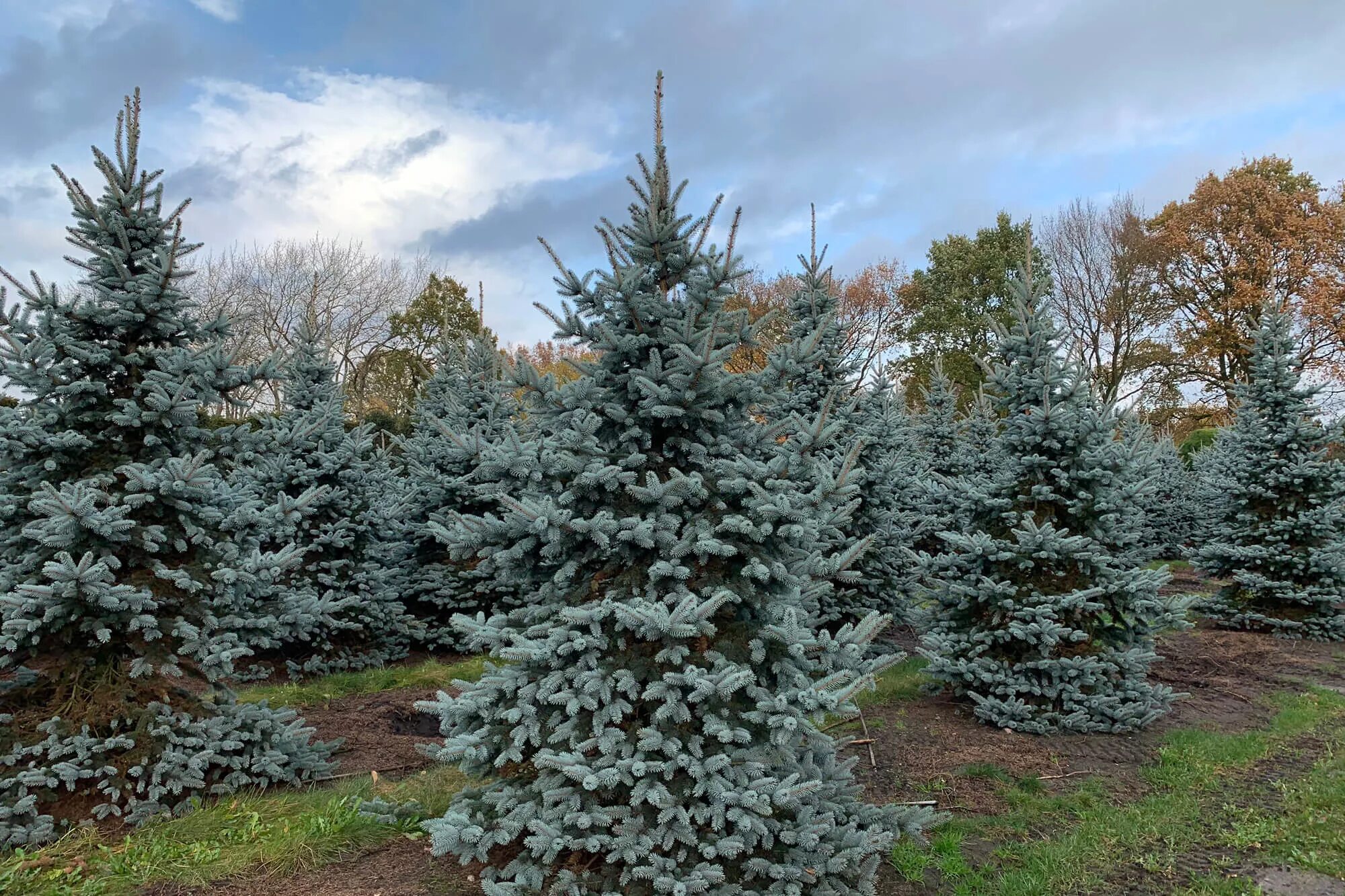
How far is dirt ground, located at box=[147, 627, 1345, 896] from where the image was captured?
3.43 m

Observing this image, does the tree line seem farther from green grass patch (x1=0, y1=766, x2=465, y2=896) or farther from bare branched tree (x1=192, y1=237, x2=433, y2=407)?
green grass patch (x1=0, y1=766, x2=465, y2=896)

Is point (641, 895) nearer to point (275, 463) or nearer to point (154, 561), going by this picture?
point (154, 561)

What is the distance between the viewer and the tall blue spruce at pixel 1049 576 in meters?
5.78

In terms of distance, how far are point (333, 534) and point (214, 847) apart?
4.22 metres

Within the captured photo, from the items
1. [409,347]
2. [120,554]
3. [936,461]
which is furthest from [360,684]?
[409,347]

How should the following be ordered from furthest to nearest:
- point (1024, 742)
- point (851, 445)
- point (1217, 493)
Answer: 1. point (1217, 493)
2. point (851, 445)
3. point (1024, 742)

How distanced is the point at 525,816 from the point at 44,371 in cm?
367

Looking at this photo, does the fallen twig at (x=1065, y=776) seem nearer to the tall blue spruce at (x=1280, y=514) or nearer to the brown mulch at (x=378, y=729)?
the brown mulch at (x=378, y=729)

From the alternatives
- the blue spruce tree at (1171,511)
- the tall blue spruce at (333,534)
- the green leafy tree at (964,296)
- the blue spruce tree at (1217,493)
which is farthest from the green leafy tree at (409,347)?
the blue spruce tree at (1217,493)

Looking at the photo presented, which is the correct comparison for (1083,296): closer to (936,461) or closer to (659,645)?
(936,461)

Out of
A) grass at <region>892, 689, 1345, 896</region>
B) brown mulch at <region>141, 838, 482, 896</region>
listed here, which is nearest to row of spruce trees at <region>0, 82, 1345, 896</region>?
brown mulch at <region>141, 838, 482, 896</region>

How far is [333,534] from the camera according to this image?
766 centimetres

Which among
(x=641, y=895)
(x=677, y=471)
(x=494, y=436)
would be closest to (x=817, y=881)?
(x=641, y=895)

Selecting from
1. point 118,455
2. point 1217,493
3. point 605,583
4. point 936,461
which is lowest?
point 605,583
